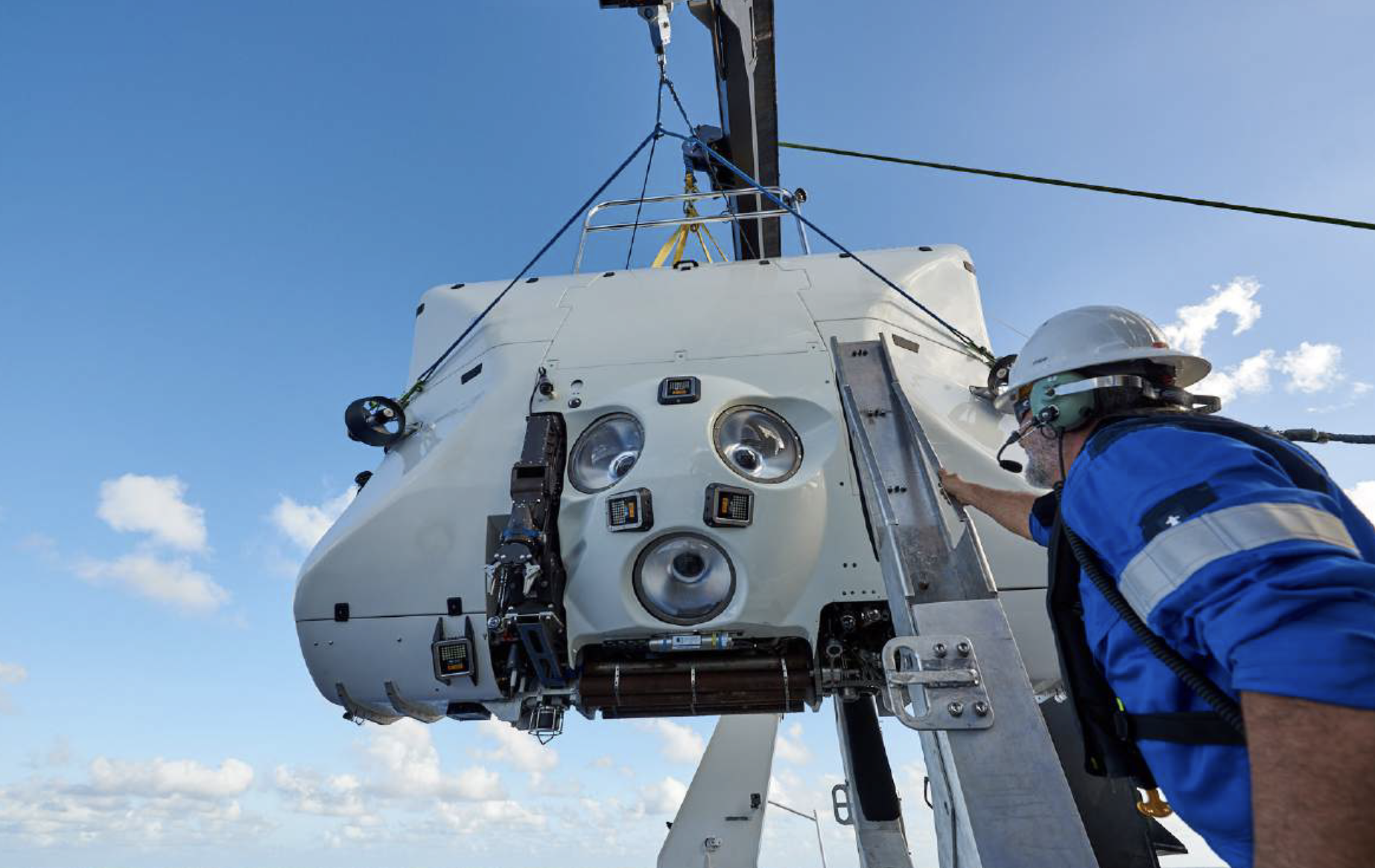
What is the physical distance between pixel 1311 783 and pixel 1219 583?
24 centimetres

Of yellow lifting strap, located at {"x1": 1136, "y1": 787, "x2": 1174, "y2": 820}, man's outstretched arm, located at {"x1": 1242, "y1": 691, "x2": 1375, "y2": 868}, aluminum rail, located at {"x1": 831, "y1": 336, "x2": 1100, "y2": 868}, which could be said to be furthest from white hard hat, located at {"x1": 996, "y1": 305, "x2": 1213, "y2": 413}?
yellow lifting strap, located at {"x1": 1136, "y1": 787, "x2": 1174, "y2": 820}

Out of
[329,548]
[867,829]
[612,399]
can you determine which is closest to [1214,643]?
[612,399]

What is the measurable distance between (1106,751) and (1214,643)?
2.17 feet

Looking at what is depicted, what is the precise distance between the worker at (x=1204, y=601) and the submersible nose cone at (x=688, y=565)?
1.29 meters

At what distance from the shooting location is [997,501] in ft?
6.98

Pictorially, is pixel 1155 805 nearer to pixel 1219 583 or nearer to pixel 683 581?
pixel 1219 583

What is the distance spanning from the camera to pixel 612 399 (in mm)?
2867

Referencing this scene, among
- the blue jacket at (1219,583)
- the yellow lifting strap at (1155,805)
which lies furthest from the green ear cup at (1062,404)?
the yellow lifting strap at (1155,805)

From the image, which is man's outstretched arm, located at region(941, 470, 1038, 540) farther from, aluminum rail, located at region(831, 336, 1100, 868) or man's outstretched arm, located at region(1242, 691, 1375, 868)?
man's outstretched arm, located at region(1242, 691, 1375, 868)

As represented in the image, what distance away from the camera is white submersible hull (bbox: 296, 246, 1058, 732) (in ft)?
8.28

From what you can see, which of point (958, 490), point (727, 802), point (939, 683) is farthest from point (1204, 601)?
point (727, 802)

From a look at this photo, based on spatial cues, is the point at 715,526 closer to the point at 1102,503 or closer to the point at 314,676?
the point at 1102,503

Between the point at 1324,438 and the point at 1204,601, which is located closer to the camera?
the point at 1204,601

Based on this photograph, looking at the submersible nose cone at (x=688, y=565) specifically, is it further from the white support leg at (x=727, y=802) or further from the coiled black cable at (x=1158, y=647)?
the white support leg at (x=727, y=802)
